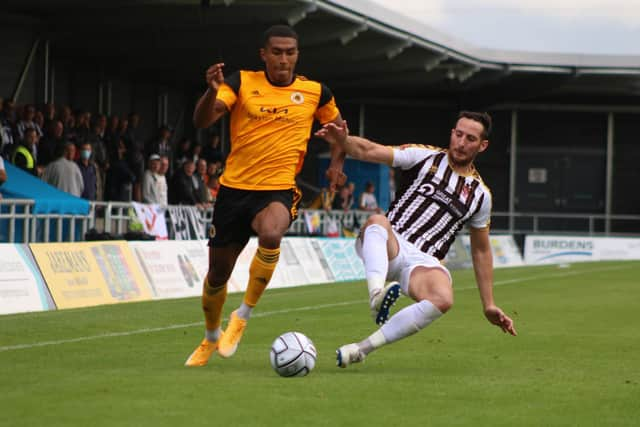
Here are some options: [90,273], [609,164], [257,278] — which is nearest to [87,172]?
[90,273]

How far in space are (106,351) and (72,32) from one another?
18.4 meters

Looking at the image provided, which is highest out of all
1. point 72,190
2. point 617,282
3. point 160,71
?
point 160,71

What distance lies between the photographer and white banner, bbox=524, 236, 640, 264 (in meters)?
38.5

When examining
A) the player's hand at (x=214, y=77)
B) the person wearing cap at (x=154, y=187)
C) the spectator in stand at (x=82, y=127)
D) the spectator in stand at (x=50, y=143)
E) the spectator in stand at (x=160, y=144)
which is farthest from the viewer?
the spectator in stand at (x=160, y=144)

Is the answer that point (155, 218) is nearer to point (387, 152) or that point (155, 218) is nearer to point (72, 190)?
point (72, 190)

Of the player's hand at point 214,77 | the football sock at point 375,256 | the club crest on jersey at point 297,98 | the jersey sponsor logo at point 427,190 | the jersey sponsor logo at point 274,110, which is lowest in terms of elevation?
the football sock at point 375,256

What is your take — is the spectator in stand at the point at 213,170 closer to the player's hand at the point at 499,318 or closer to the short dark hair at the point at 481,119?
the short dark hair at the point at 481,119

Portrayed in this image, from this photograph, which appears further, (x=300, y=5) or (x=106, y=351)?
(x=300, y=5)

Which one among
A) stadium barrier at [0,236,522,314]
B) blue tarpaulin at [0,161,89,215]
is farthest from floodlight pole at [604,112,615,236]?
blue tarpaulin at [0,161,89,215]

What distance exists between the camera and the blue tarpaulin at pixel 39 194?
18.5m

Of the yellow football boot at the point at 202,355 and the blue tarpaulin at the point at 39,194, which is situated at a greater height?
the blue tarpaulin at the point at 39,194

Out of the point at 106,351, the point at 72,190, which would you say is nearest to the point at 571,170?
the point at 72,190

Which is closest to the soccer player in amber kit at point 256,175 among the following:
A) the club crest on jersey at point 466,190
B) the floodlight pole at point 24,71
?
the club crest on jersey at point 466,190

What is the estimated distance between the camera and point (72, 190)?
20438 mm
